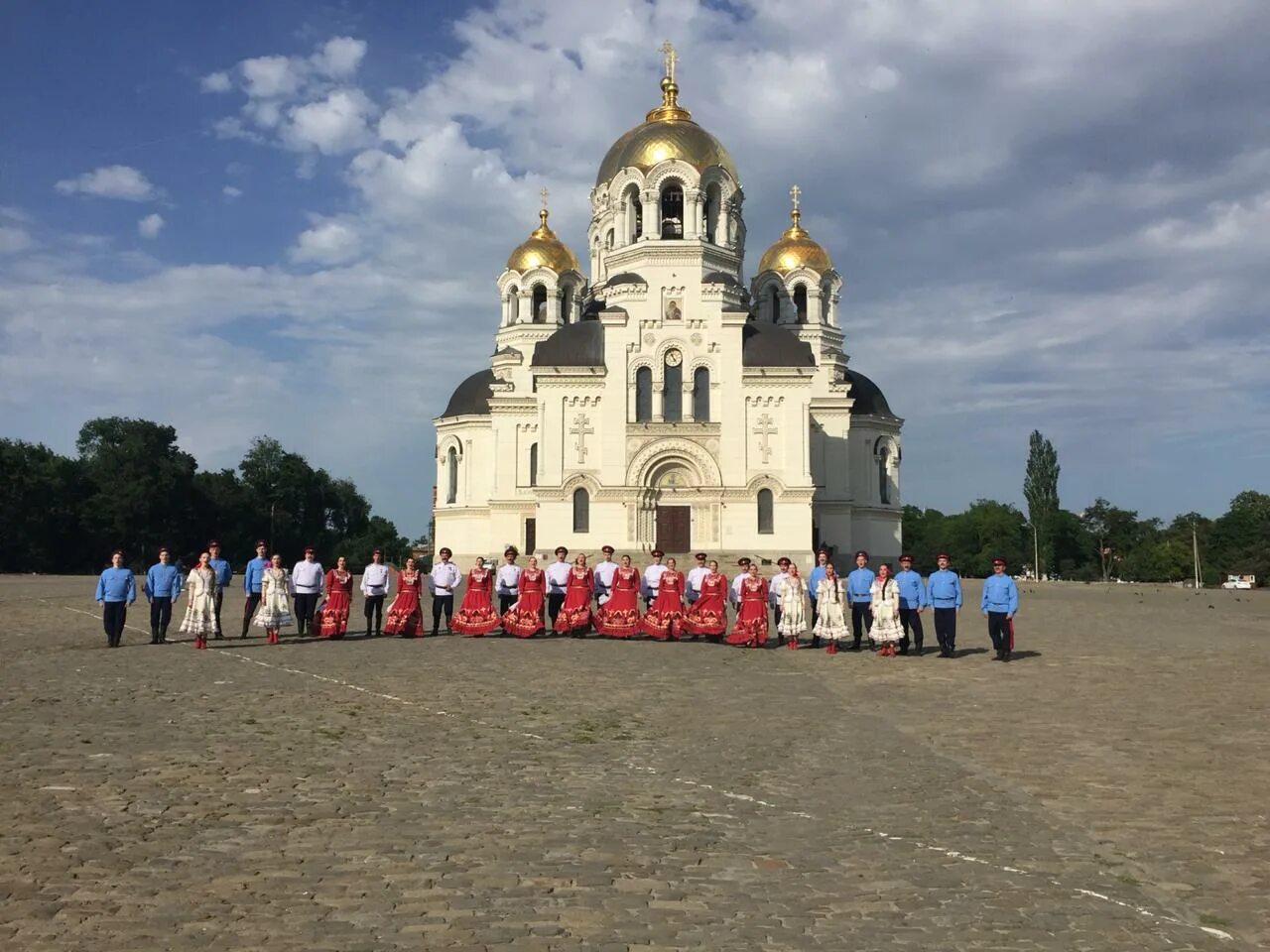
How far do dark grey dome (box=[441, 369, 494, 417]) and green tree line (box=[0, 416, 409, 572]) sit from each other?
737 inches

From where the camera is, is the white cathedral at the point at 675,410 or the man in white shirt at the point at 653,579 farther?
the white cathedral at the point at 675,410

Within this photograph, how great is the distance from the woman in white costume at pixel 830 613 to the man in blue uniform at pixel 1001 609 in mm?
2481

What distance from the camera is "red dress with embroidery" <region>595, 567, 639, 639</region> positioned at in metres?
19.5

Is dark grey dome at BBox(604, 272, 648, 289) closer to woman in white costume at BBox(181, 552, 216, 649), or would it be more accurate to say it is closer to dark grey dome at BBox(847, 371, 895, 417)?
dark grey dome at BBox(847, 371, 895, 417)

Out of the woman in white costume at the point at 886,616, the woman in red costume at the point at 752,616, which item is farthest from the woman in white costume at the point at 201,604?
the woman in white costume at the point at 886,616

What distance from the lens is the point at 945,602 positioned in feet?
55.1

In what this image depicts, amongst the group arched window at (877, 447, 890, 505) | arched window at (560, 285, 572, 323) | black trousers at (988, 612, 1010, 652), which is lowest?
black trousers at (988, 612, 1010, 652)

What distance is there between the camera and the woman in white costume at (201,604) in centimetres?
1731

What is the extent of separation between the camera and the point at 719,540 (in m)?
41.6

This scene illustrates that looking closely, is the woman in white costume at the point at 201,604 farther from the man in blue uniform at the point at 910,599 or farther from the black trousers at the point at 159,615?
the man in blue uniform at the point at 910,599

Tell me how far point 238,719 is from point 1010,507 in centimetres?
10548

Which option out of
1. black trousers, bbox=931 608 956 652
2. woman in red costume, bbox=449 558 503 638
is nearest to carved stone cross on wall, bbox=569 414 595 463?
woman in red costume, bbox=449 558 503 638

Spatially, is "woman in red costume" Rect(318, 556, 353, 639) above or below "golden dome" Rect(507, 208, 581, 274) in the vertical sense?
below

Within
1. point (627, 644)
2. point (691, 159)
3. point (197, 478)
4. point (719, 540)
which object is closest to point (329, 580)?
point (627, 644)
